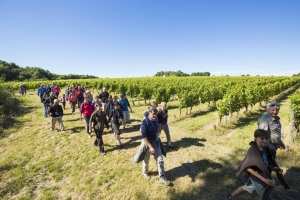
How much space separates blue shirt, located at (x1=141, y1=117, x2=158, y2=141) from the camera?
489 cm

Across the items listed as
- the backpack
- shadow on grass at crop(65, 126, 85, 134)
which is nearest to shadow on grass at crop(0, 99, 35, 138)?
the backpack

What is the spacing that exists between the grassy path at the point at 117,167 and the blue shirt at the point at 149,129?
1.51 m

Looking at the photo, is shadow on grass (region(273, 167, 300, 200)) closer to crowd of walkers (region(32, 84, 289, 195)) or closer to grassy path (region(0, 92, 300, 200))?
grassy path (region(0, 92, 300, 200))

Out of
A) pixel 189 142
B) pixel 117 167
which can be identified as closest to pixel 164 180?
pixel 117 167

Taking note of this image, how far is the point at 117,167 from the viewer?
6.53 meters

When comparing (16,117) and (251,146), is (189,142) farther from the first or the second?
(16,117)

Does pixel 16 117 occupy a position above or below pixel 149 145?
below

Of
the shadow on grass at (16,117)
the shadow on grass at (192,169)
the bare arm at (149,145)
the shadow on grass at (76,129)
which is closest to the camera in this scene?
the bare arm at (149,145)

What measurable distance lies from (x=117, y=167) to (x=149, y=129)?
100 inches

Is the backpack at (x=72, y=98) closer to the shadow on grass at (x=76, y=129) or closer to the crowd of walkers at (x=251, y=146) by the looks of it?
the shadow on grass at (x=76, y=129)

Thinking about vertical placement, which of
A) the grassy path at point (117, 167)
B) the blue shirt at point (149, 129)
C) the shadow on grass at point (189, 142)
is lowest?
the grassy path at point (117, 167)

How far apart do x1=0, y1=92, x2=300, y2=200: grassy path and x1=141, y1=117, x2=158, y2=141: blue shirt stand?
1511mm

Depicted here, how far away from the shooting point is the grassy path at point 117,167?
5184 mm

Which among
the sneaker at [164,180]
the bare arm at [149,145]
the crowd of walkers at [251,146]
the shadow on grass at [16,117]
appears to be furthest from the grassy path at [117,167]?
the shadow on grass at [16,117]
